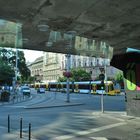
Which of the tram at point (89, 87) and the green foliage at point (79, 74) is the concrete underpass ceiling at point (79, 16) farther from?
the green foliage at point (79, 74)

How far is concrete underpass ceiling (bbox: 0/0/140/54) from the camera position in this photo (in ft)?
32.8

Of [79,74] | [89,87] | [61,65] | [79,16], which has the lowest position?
[89,87]

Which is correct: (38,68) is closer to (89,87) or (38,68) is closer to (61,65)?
(61,65)

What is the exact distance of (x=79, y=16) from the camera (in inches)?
456

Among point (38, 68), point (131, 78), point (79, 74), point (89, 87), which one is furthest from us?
point (38, 68)

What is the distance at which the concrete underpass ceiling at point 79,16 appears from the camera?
10.0m

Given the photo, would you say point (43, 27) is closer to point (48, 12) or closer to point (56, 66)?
point (48, 12)

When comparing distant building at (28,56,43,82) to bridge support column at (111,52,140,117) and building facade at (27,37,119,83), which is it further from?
bridge support column at (111,52,140,117)

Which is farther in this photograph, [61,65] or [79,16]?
[61,65]

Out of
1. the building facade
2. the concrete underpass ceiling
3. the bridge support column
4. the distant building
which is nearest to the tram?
the building facade

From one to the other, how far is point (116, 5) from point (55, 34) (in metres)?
5.22

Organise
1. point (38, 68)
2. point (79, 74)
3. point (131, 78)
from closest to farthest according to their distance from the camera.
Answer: point (131, 78) → point (79, 74) → point (38, 68)

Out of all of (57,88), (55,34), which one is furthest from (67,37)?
(57,88)

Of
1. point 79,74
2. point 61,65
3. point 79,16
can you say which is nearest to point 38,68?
point 61,65
